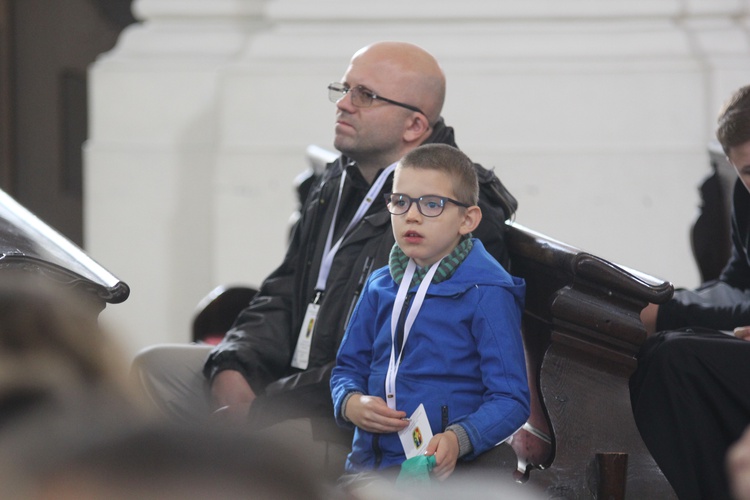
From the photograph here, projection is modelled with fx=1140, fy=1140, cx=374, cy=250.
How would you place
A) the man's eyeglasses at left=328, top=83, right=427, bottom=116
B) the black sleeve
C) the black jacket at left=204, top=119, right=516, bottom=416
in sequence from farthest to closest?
the man's eyeglasses at left=328, top=83, right=427, bottom=116 < the black jacket at left=204, top=119, right=516, bottom=416 < the black sleeve

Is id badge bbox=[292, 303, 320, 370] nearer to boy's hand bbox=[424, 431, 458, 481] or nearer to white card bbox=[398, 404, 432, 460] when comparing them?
white card bbox=[398, 404, 432, 460]

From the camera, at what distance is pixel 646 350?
9.27 feet

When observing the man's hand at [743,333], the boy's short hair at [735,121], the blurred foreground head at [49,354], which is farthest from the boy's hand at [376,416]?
the blurred foreground head at [49,354]

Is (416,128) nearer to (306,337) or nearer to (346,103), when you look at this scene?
(346,103)

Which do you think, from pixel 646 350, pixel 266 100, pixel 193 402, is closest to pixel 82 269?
pixel 193 402

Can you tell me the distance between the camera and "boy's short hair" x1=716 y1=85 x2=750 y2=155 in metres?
3.02

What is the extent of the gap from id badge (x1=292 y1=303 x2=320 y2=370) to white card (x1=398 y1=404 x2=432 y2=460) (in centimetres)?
74

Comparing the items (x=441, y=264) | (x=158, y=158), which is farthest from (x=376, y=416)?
(x=158, y=158)

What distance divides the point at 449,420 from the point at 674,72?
3810 millimetres

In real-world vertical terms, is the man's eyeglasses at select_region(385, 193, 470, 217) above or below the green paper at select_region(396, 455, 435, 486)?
above

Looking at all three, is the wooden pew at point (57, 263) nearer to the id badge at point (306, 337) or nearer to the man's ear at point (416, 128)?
the id badge at point (306, 337)

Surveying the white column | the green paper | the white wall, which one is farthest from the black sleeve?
the white column

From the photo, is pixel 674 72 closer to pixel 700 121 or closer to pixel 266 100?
pixel 700 121

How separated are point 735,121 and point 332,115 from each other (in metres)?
3.29
